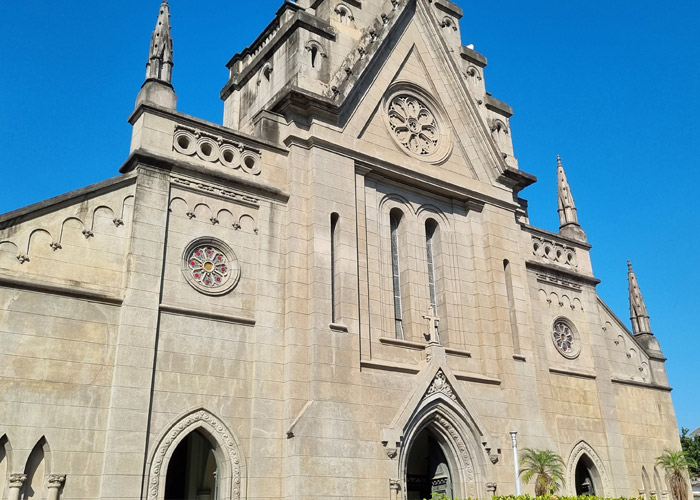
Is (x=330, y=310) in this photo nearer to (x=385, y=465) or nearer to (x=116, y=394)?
(x=385, y=465)

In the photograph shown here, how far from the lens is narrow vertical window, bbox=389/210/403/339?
2295 centimetres

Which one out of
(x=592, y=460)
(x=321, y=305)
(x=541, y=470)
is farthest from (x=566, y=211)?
(x=321, y=305)

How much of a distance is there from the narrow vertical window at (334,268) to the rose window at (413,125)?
472 cm

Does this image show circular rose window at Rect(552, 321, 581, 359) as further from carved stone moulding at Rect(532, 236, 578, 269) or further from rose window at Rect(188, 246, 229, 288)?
rose window at Rect(188, 246, 229, 288)

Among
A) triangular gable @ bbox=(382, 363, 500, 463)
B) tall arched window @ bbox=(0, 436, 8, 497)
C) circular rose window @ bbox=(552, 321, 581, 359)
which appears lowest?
tall arched window @ bbox=(0, 436, 8, 497)

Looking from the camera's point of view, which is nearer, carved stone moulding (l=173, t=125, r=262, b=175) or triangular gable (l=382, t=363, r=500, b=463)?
carved stone moulding (l=173, t=125, r=262, b=175)

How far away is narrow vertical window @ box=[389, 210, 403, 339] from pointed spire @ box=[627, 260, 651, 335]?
1327cm

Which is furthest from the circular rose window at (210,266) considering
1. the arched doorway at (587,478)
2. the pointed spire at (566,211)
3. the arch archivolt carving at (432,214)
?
the pointed spire at (566,211)

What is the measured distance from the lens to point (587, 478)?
26.1m

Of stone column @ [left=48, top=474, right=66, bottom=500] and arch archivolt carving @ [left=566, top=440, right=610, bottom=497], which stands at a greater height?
arch archivolt carving @ [left=566, top=440, right=610, bottom=497]

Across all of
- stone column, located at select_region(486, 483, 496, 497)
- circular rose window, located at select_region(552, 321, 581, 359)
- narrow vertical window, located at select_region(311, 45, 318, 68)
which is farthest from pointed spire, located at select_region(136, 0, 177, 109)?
circular rose window, located at select_region(552, 321, 581, 359)

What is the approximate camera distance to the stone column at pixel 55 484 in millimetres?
15445

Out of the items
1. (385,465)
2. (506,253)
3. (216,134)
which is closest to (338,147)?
(216,134)

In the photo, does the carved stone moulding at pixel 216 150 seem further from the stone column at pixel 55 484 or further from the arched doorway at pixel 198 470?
the arched doorway at pixel 198 470
